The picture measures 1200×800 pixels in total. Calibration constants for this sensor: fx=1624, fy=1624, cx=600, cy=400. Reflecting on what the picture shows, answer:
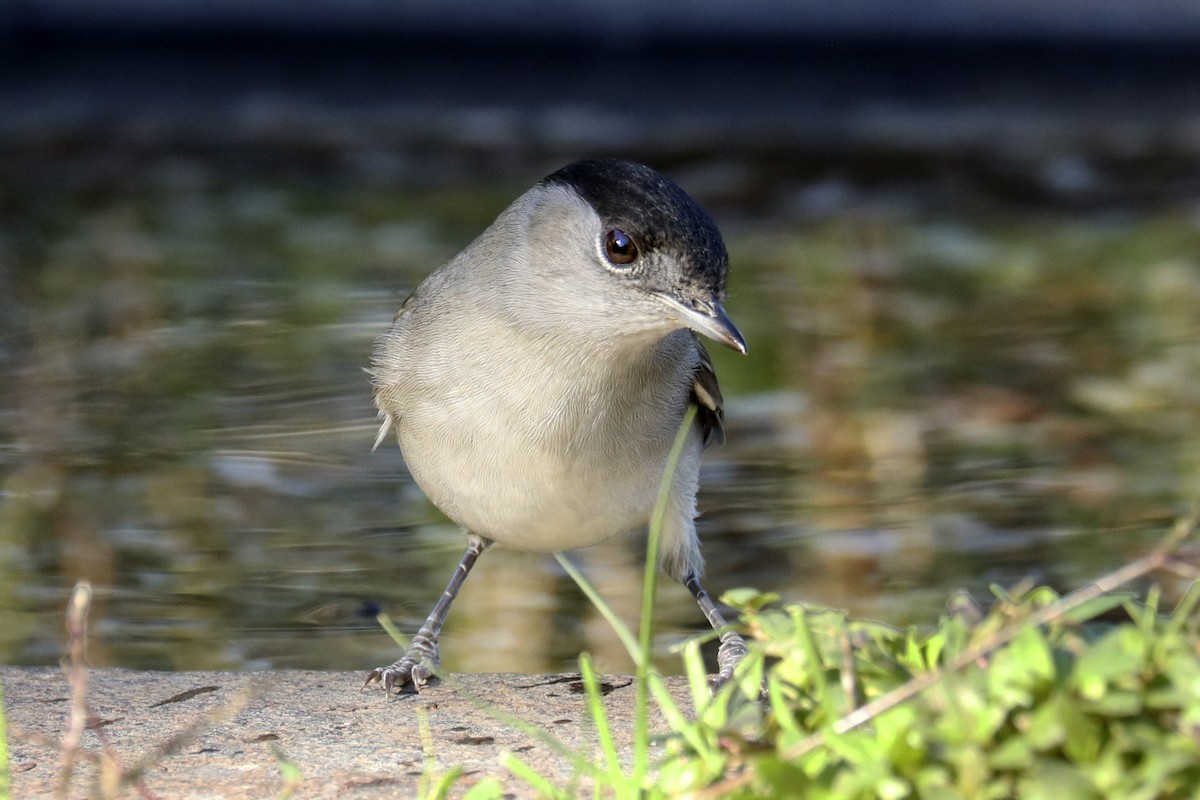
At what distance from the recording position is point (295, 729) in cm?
334

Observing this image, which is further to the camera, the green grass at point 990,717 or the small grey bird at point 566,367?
the small grey bird at point 566,367

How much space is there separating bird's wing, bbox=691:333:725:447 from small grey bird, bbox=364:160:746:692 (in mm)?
248

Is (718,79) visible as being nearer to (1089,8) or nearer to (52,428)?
(1089,8)

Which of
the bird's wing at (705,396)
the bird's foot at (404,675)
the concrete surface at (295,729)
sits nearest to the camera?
the concrete surface at (295,729)

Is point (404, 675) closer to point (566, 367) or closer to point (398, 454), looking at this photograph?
point (566, 367)

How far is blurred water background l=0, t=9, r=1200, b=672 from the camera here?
511cm

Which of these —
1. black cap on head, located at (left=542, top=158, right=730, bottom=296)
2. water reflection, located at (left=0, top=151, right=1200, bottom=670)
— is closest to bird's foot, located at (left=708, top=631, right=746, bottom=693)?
water reflection, located at (left=0, top=151, right=1200, bottom=670)

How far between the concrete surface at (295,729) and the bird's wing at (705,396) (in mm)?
1066

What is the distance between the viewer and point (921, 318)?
764 cm

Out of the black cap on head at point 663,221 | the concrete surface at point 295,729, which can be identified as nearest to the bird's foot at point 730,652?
the concrete surface at point 295,729

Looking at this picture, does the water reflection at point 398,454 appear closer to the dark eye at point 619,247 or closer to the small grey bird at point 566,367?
the small grey bird at point 566,367

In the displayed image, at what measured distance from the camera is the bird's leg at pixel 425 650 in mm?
3859

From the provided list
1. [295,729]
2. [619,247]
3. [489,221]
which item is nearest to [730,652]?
[619,247]

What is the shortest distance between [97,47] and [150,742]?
28.4 ft
